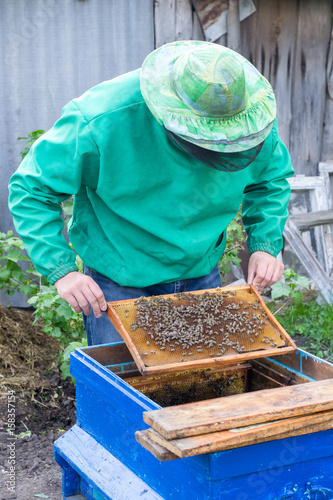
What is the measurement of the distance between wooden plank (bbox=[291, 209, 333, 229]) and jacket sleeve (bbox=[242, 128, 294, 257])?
2.62m

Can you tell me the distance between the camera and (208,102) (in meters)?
2.21

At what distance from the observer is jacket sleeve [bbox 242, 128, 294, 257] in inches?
122

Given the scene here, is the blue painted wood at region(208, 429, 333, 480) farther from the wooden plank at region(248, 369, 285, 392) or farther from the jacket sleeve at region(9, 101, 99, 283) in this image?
the jacket sleeve at region(9, 101, 99, 283)

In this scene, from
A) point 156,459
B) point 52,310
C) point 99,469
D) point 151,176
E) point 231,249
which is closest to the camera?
point 156,459

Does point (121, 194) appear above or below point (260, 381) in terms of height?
above

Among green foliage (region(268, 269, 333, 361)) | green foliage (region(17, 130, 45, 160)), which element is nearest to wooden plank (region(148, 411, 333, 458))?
green foliage (region(268, 269, 333, 361))

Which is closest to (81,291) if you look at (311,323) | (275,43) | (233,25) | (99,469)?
(99,469)

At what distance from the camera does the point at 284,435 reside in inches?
70.1

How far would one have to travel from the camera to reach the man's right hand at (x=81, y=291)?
8.25ft

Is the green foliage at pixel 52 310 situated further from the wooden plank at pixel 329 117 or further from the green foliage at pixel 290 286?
the wooden plank at pixel 329 117

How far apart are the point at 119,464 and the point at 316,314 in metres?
3.53

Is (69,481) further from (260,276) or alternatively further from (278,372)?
(260,276)

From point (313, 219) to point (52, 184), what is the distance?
12.6 feet

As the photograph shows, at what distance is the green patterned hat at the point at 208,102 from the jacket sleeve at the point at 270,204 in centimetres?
77
